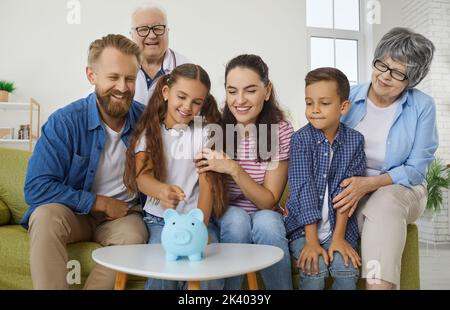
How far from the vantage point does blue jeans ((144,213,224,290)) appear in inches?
47.5

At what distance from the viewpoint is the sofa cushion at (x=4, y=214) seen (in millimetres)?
1740

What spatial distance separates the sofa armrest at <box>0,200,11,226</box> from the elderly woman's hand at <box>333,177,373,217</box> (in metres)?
1.35

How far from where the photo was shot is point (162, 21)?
196 cm

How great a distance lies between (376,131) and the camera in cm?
159

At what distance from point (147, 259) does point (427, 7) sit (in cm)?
356

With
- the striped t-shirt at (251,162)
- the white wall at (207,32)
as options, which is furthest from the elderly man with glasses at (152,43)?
the striped t-shirt at (251,162)

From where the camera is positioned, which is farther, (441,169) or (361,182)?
(441,169)

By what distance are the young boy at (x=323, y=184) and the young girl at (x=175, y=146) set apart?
0.90 feet

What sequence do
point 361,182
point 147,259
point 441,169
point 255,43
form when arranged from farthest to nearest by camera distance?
point 441,169 < point 255,43 < point 361,182 < point 147,259

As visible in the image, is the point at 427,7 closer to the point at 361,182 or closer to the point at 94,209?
the point at 361,182

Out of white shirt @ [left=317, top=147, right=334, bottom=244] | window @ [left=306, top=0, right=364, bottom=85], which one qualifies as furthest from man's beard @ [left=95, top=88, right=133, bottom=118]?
window @ [left=306, top=0, right=364, bottom=85]

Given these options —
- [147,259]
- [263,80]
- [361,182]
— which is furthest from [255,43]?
[147,259]

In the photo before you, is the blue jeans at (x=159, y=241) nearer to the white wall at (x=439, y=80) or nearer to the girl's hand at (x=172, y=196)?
the girl's hand at (x=172, y=196)

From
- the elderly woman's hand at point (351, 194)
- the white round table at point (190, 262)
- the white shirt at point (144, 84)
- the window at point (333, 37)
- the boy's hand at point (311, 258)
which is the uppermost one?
the window at point (333, 37)
